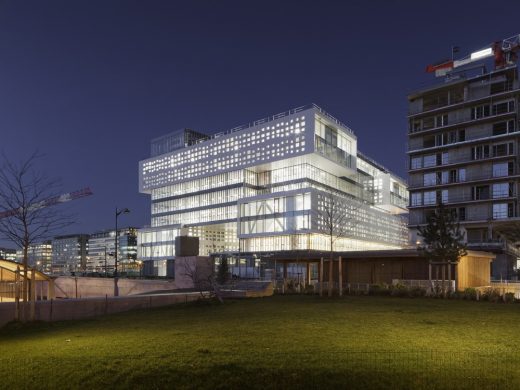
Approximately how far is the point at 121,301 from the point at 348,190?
334 feet

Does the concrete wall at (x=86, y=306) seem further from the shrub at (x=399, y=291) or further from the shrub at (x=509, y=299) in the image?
the shrub at (x=509, y=299)

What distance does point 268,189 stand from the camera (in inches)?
4392

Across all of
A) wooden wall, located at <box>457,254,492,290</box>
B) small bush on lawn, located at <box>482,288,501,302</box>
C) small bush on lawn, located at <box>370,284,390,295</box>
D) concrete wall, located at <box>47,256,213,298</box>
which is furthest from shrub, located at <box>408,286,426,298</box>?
concrete wall, located at <box>47,256,213,298</box>

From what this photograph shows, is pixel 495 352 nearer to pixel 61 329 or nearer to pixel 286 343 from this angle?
pixel 286 343

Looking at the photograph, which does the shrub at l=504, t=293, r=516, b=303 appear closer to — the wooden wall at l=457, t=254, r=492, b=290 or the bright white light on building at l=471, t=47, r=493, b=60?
the wooden wall at l=457, t=254, r=492, b=290

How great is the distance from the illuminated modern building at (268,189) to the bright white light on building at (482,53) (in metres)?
32.6

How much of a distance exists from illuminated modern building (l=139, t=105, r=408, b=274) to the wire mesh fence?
77160 millimetres

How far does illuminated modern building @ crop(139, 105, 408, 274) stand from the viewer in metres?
96.9

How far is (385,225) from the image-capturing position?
12462cm

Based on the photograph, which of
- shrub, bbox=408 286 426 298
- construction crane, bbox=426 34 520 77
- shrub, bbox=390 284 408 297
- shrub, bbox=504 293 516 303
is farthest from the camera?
construction crane, bbox=426 34 520 77

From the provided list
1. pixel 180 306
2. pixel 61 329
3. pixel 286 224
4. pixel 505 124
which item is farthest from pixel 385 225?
pixel 61 329

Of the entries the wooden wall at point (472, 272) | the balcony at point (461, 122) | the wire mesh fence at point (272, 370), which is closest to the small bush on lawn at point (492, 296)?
the wooden wall at point (472, 272)

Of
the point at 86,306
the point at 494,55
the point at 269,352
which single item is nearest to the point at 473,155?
the point at 494,55

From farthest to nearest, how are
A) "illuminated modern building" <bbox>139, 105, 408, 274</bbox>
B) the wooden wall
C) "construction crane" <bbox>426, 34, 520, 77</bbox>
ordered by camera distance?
"illuminated modern building" <bbox>139, 105, 408, 274</bbox>
"construction crane" <bbox>426, 34, 520, 77</bbox>
the wooden wall
